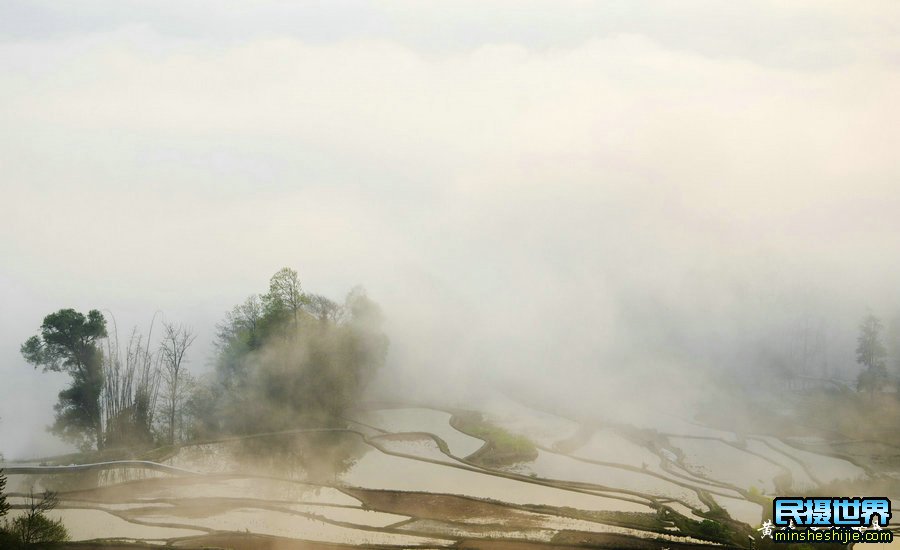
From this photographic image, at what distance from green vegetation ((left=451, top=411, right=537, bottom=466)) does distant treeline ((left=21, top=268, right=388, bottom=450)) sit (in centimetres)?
962

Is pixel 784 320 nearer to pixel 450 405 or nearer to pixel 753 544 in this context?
pixel 450 405

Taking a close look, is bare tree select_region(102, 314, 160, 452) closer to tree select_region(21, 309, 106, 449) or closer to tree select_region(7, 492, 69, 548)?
tree select_region(21, 309, 106, 449)

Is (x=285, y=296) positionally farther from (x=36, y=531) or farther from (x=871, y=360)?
(x=871, y=360)

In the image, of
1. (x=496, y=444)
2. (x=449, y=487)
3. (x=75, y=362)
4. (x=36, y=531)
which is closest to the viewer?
(x=36, y=531)

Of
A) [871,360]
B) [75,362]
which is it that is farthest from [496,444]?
[871,360]

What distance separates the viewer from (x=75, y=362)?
43.8 metres

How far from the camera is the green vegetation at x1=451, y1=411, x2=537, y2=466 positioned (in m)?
38.2

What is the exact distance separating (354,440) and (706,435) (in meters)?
22.5

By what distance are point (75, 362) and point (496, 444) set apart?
27.4m

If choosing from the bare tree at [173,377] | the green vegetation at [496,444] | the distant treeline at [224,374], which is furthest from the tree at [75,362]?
the green vegetation at [496,444]

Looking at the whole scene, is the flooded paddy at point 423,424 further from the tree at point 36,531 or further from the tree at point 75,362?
the tree at point 36,531

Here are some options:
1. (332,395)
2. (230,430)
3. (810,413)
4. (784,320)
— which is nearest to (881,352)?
(810,413)

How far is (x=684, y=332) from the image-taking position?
73250 mm

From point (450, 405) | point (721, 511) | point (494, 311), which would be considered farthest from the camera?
point (494, 311)
